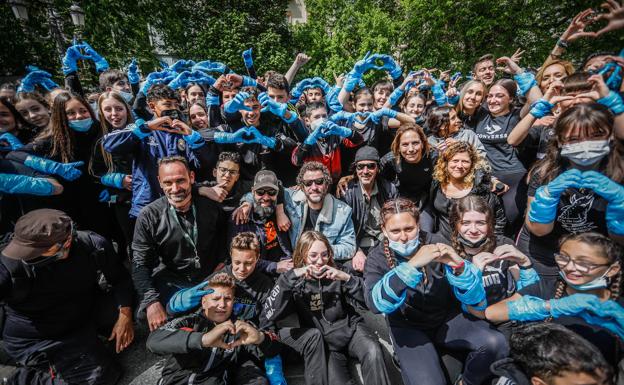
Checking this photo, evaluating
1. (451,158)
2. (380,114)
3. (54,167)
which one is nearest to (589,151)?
(451,158)

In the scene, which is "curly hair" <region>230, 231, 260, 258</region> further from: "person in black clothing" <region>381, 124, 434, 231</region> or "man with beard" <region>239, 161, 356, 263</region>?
"person in black clothing" <region>381, 124, 434, 231</region>

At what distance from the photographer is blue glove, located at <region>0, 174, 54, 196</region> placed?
8.94 ft

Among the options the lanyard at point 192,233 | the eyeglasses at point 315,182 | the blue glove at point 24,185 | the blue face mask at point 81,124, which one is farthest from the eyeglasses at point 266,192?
the blue face mask at point 81,124

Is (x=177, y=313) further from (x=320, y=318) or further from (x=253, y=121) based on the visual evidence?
(x=253, y=121)

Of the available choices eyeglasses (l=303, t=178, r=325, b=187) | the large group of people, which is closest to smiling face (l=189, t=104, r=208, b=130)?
the large group of people

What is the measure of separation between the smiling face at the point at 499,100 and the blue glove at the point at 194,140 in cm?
402

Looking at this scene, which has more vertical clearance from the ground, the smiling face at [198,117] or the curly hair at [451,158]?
the smiling face at [198,117]

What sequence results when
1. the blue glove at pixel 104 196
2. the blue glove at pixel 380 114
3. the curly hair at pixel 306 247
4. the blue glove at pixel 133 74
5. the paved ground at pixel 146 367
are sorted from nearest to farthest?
the paved ground at pixel 146 367 → the curly hair at pixel 306 247 → the blue glove at pixel 104 196 → the blue glove at pixel 380 114 → the blue glove at pixel 133 74

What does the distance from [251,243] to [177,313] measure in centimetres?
94

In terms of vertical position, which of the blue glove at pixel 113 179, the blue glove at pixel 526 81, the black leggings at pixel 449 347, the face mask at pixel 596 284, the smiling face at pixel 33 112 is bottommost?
the black leggings at pixel 449 347

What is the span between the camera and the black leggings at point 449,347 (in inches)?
85.5

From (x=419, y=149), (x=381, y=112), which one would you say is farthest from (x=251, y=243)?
(x=381, y=112)

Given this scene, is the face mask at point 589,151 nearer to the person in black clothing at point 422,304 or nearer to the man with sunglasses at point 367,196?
the person in black clothing at point 422,304

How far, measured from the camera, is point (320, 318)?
9.21 ft
